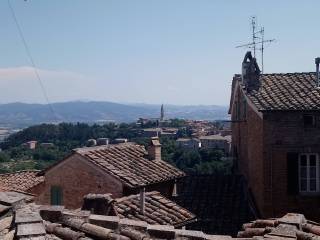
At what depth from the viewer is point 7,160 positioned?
166 feet

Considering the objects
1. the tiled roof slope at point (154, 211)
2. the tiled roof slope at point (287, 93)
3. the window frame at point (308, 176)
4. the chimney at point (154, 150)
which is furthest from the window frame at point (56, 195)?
the window frame at point (308, 176)

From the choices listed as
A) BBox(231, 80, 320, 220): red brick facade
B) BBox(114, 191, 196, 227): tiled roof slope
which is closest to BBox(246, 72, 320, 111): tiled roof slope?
BBox(231, 80, 320, 220): red brick facade

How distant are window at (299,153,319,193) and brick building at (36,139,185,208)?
4392 mm

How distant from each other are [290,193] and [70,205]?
7.73 metres

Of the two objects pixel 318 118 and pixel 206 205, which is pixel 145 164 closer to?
pixel 206 205

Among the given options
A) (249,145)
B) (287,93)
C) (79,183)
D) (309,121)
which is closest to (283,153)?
(309,121)

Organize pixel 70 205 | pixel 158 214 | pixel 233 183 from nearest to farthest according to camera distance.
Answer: pixel 158 214 → pixel 70 205 → pixel 233 183

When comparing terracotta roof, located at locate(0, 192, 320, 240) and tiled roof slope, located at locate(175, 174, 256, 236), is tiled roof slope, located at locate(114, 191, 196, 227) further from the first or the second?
terracotta roof, located at locate(0, 192, 320, 240)

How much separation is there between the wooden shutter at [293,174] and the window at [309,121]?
1.13 meters

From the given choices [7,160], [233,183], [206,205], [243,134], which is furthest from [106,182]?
[7,160]

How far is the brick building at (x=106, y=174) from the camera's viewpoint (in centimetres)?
1530

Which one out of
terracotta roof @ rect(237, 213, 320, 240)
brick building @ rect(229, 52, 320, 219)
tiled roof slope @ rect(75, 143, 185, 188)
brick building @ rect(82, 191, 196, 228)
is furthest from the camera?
brick building @ rect(229, 52, 320, 219)

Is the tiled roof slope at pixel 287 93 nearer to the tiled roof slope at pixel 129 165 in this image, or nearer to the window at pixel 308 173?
the window at pixel 308 173

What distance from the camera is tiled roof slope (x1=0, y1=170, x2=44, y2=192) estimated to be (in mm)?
18538
